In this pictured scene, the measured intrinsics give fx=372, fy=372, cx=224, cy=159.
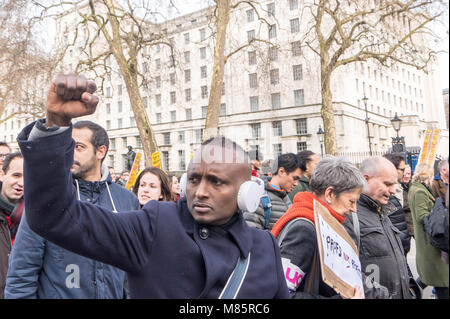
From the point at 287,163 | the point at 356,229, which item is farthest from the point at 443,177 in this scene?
the point at 287,163

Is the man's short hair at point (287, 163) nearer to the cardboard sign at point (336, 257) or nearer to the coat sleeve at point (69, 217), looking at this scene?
the cardboard sign at point (336, 257)

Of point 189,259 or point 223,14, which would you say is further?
point 223,14

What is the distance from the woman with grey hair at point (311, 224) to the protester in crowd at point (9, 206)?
2016 mm

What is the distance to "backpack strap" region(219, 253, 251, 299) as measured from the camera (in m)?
1.23

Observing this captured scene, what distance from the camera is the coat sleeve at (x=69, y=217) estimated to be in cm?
96

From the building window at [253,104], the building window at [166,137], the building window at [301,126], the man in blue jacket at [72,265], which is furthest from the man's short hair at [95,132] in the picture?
the building window at [166,137]

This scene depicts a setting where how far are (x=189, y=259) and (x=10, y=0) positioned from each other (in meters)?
9.35

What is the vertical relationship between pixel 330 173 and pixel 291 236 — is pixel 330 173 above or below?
above

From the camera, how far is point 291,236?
1.92 metres

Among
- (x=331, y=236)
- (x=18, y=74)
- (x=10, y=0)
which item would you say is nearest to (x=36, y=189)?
(x=331, y=236)

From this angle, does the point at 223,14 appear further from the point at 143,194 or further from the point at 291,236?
the point at 291,236

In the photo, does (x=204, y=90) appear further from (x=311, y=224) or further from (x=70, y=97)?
(x=70, y=97)

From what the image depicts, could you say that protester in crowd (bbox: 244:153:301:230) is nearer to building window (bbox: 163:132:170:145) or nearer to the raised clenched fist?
the raised clenched fist

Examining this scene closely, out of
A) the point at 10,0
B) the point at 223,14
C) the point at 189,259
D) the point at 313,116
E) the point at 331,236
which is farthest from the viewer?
the point at 313,116
